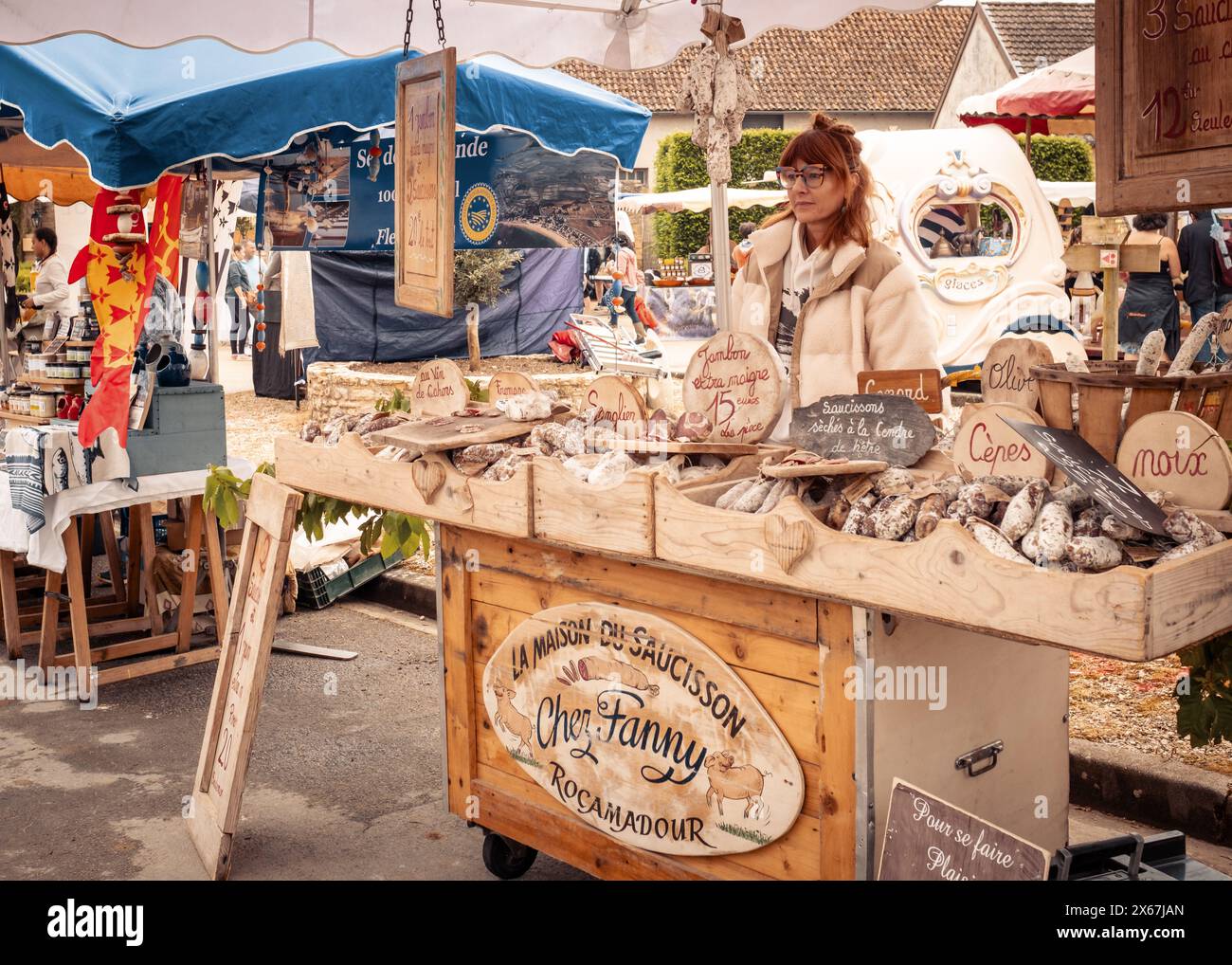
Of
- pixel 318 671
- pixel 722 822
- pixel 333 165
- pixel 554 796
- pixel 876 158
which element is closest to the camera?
pixel 722 822

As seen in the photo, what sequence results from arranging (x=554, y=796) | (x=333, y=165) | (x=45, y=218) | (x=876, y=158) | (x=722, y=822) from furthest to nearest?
(x=876, y=158), (x=45, y=218), (x=333, y=165), (x=554, y=796), (x=722, y=822)

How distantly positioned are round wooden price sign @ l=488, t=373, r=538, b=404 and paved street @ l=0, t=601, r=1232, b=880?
1387 mm

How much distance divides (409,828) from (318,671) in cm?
183

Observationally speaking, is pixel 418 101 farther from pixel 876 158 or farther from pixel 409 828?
pixel 876 158

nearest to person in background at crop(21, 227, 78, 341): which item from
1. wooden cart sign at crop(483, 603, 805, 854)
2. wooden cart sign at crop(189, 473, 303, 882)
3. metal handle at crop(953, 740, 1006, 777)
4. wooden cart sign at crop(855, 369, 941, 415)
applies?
wooden cart sign at crop(189, 473, 303, 882)

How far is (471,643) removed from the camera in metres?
3.34

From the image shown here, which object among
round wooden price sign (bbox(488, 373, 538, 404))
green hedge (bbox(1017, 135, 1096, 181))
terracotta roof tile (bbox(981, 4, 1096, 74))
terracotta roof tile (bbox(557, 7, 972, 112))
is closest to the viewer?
round wooden price sign (bbox(488, 373, 538, 404))

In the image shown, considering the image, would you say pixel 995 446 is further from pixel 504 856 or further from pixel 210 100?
pixel 210 100

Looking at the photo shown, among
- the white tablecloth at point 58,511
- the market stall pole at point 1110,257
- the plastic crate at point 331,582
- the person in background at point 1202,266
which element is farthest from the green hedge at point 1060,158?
the white tablecloth at point 58,511

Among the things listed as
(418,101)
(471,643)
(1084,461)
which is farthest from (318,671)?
(1084,461)

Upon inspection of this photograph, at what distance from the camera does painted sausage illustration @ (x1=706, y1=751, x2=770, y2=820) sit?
8.50 feet

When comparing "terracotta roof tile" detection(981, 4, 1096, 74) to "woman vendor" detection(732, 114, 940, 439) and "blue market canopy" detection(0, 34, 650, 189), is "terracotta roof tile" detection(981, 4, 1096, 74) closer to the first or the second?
"blue market canopy" detection(0, 34, 650, 189)

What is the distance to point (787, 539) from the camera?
2.27m

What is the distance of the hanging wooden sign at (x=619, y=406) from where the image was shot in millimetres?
2999
